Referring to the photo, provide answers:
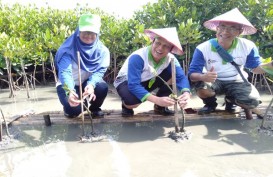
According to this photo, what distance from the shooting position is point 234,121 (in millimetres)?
3650

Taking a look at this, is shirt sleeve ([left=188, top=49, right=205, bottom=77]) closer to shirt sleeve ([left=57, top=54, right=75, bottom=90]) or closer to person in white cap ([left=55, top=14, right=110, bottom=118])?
person in white cap ([left=55, top=14, right=110, bottom=118])

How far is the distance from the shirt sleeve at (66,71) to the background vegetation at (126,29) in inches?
83.2

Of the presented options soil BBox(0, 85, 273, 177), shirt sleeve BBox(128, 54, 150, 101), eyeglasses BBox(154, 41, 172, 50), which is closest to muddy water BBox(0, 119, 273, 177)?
soil BBox(0, 85, 273, 177)

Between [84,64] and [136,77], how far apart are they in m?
0.70

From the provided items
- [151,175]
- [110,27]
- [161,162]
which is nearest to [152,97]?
[161,162]

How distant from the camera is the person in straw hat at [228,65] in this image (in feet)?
11.5

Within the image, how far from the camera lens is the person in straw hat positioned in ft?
11.5

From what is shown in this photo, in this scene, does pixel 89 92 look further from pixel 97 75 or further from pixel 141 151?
pixel 141 151

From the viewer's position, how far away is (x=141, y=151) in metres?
2.77

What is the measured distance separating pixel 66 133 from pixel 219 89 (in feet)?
6.15

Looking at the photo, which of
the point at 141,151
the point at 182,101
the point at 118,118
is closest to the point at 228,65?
the point at 182,101

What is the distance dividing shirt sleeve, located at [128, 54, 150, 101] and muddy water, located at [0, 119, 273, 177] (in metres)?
0.46

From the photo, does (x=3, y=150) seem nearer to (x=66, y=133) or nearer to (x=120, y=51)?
(x=66, y=133)

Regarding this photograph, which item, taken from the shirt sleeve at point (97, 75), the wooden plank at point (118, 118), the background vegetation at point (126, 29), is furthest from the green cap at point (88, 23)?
the background vegetation at point (126, 29)
